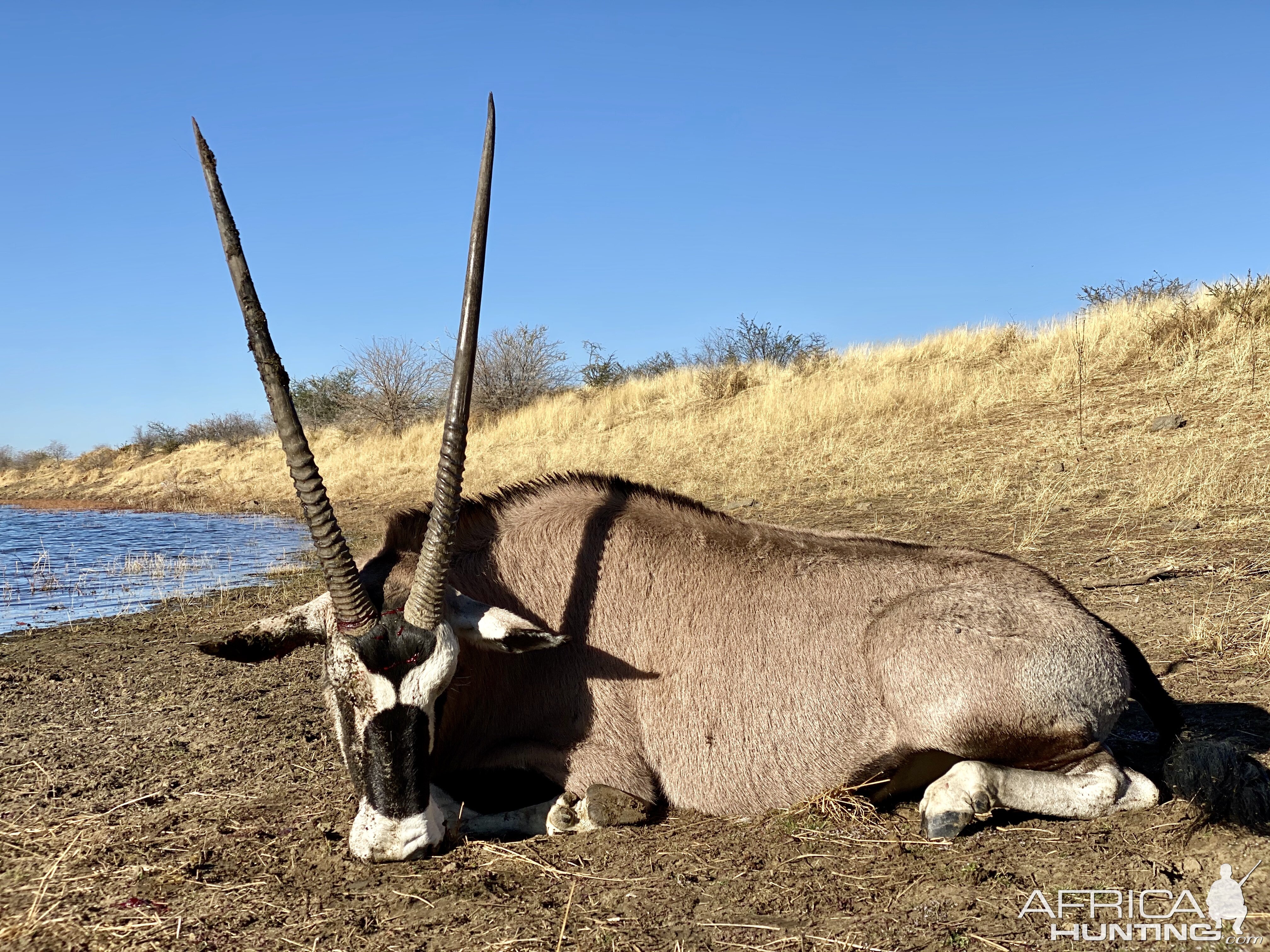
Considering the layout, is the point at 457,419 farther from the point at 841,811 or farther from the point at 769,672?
the point at 841,811

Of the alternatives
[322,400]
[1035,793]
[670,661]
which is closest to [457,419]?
[670,661]

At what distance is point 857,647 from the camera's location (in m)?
4.89

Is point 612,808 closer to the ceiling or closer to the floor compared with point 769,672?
closer to the floor

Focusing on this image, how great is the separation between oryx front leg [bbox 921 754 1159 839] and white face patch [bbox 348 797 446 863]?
7.60 ft

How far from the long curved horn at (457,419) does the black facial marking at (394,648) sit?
0.07 meters

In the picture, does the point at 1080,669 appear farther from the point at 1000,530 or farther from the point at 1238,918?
the point at 1000,530

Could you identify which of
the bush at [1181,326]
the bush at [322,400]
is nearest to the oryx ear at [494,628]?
the bush at [1181,326]

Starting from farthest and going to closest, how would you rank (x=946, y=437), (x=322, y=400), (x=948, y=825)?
(x=322, y=400)
(x=946, y=437)
(x=948, y=825)

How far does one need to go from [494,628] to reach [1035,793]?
2.70 meters

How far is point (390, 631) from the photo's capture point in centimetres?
428

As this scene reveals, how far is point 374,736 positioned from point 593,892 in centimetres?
114

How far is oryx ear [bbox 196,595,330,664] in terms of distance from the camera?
4.63 metres

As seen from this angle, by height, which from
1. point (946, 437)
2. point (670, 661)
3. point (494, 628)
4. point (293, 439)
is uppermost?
point (293, 439)

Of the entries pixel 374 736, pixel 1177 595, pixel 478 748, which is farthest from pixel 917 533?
pixel 374 736
